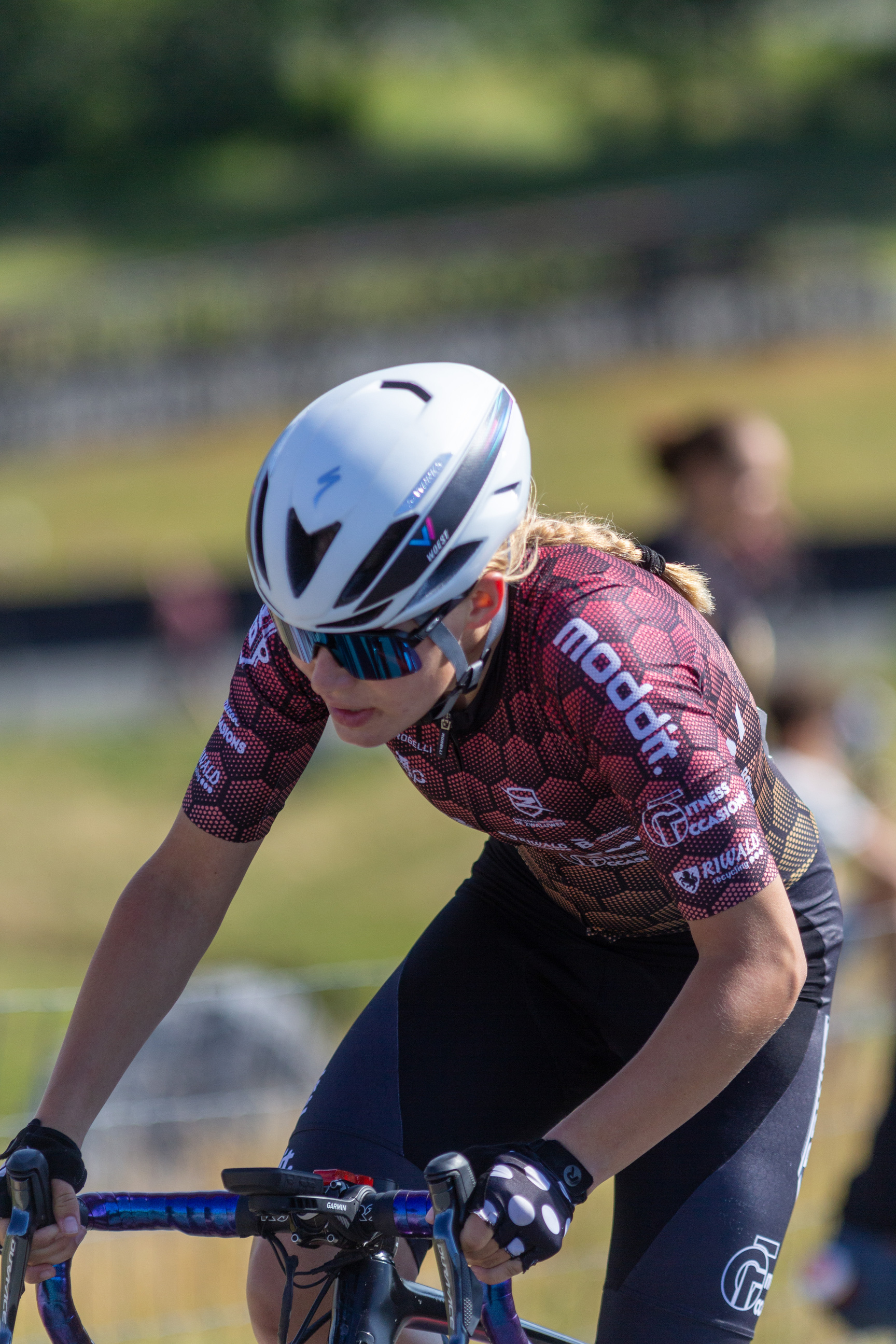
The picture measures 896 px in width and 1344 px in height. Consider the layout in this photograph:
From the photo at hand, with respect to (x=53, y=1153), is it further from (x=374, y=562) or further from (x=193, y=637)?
(x=193, y=637)

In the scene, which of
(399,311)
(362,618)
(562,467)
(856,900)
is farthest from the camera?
(399,311)

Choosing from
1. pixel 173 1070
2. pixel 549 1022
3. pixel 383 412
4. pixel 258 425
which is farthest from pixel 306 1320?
pixel 258 425

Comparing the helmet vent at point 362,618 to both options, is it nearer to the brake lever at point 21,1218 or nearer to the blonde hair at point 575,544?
the blonde hair at point 575,544

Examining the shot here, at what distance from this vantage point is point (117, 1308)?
218 inches

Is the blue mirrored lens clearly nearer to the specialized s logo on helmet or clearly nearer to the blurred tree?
the specialized s logo on helmet

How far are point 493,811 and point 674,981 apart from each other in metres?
0.54

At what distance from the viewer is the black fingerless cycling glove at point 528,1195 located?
7.22 ft

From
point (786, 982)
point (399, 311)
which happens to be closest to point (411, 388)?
point (786, 982)

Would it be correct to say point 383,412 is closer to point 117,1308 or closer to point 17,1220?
point 17,1220

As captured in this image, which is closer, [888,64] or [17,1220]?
[17,1220]

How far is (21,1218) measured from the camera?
245 cm

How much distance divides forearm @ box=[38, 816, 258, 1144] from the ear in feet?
2.28

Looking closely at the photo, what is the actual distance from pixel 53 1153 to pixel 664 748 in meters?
1.25

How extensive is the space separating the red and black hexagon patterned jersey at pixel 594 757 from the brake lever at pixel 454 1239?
561mm
